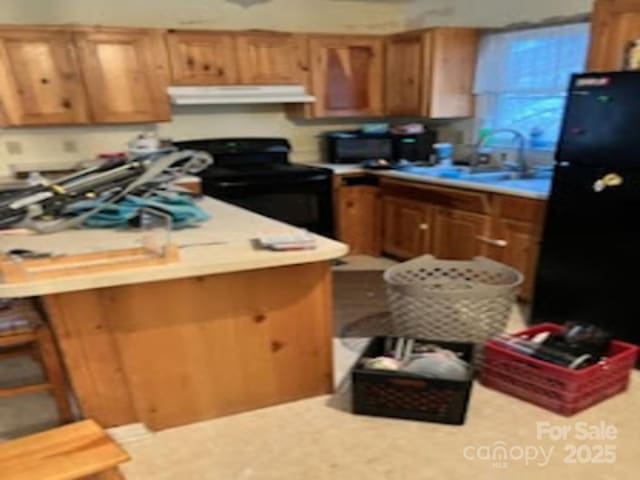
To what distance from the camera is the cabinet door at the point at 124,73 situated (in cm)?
359

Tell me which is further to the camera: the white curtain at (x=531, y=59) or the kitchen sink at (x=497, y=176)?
the white curtain at (x=531, y=59)

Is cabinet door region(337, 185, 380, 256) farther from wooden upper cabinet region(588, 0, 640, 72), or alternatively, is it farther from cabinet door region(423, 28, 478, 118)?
wooden upper cabinet region(588, 0, 640, 72)

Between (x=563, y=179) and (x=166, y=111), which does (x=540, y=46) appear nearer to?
(x=563, y=179)

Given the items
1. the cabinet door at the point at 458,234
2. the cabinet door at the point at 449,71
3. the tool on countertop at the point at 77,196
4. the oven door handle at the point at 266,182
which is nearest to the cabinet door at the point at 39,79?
the oven door handle at the point at 266,182

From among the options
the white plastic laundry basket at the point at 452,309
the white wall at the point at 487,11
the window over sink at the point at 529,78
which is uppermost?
the white wall at the point at 487,11

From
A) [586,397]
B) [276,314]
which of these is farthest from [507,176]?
[276,314]

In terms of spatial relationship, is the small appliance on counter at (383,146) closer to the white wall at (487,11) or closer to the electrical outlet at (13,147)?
the white wall at (487,11)

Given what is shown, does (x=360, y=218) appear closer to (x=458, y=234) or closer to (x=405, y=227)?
(x=405, y=227)

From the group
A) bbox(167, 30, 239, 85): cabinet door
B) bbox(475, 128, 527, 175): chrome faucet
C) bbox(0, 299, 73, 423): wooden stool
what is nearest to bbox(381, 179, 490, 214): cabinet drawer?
bbox(475, 128, 527, 175): chrome faucet

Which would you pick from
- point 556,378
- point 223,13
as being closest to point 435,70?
point 223,13

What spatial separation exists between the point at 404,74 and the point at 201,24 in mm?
1715

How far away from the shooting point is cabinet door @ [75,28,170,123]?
11.8 feet

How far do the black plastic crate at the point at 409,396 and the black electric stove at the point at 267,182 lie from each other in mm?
2038

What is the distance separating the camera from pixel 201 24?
13.6 ft
